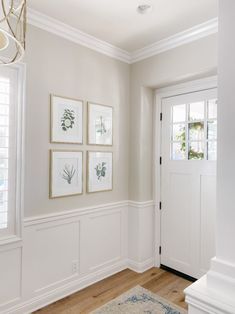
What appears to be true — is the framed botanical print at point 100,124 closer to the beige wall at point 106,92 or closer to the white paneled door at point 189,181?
the beige wall at point 106,92

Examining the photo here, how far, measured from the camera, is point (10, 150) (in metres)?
2.12

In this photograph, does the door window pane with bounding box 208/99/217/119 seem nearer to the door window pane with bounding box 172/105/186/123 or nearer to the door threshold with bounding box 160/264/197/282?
the door window pane with bounding box 172/105/186/123

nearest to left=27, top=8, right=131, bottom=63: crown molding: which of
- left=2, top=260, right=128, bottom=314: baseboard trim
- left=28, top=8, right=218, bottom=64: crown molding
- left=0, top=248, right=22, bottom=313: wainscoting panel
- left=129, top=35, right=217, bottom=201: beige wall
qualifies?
left=28, top=8, right=218, bottom=64: crown molding

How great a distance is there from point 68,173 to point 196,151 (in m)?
1.48

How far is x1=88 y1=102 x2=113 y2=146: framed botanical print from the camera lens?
2699mm

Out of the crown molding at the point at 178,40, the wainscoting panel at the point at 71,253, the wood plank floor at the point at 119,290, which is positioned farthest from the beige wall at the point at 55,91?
the wood plank floor at the point at 119,290

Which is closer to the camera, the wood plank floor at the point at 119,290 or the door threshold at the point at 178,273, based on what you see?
the wood plank floor at the point at 119,290

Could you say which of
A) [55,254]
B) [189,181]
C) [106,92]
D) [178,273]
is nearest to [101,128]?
[106,92]

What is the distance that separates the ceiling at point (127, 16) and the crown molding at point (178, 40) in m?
0.06

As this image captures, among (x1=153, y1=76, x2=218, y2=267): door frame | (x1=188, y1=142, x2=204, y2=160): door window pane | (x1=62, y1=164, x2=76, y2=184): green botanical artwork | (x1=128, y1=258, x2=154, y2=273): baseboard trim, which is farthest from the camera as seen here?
(x1=153, y1=76, x2=218, y2=267): door frame

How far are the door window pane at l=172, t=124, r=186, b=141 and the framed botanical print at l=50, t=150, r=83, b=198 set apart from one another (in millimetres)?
1198

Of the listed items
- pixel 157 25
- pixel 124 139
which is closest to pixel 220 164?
pixel 157 25

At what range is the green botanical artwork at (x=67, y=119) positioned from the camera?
2451mm

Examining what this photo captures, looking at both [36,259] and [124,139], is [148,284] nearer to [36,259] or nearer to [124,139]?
[36,259]
